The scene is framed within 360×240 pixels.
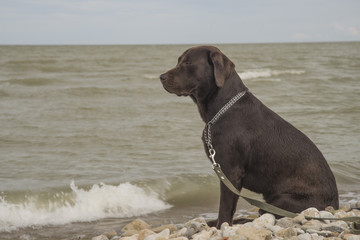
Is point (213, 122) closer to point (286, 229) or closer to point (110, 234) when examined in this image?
point (286, 229)

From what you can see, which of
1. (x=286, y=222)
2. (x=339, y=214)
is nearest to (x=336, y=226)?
(x=339, y=214)

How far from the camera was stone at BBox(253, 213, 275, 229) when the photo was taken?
3.66 metres

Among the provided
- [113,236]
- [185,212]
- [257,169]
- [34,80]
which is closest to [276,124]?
[257,169]

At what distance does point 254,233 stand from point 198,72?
4.56 ft

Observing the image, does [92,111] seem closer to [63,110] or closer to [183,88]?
[63,110]

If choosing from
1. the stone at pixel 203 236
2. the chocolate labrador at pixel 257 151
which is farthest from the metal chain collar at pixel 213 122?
the stone at pixel 203 236

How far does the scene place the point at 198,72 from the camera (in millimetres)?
3965

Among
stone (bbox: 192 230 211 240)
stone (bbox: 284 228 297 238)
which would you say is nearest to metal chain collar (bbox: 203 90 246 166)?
stone (bbox: 192 230 211 240)

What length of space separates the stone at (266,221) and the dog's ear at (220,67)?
42.9 inches

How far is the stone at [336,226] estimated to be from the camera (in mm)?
3470

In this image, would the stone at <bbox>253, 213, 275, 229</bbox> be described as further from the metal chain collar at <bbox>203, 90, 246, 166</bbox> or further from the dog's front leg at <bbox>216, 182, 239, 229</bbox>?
the metal chain collar at <bbox>203, 90, 246, 166</bbox>

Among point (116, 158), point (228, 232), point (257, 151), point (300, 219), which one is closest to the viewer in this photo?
point (228, 232)

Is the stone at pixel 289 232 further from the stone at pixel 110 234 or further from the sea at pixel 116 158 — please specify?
the sea at pixel 116 158

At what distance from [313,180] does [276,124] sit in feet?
1.75
